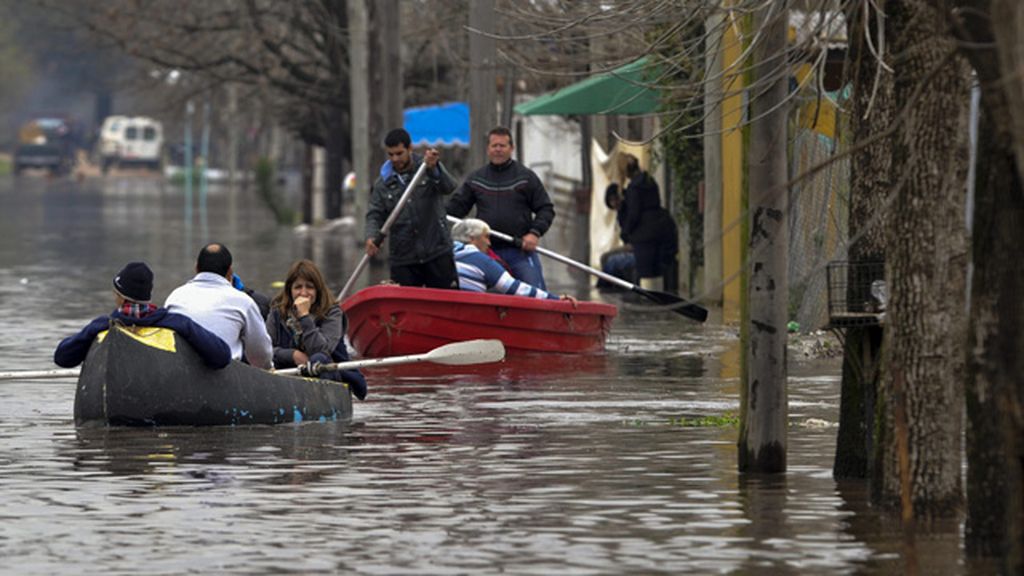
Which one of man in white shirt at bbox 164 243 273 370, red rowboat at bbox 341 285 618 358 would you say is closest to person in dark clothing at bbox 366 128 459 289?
red rowboat at bbox 341 285 618 358

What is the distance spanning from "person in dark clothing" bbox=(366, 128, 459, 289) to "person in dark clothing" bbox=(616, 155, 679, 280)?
782cm

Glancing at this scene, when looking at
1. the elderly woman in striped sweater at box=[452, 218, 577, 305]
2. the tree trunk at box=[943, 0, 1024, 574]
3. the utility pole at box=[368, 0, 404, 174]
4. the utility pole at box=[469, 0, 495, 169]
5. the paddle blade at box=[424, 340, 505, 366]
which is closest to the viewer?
the tree trunk at box=[943, 0, 1024, 574]

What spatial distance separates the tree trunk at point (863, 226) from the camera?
10.6 metres

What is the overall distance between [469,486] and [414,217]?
7457 millimetres

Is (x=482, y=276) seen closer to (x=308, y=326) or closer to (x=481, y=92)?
(x=308, y=326)

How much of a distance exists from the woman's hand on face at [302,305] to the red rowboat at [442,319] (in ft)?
12.6

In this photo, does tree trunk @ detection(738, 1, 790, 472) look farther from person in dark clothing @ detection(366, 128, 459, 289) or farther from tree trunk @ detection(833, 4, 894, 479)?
person in dark clothing @ detection(366, 128, 459, 289)

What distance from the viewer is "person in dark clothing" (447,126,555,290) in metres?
19.4

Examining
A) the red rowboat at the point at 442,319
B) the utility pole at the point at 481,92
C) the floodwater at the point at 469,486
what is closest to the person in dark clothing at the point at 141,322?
the floodwater at the point at 469,486

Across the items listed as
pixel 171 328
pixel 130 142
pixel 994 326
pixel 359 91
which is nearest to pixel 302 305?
pixel 171 328

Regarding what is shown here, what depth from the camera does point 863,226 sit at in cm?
1045

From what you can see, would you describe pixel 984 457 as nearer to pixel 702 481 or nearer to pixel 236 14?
pixel 702 481

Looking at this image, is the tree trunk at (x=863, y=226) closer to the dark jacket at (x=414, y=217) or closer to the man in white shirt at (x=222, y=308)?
the man in white shirt at (x=222, y=308)

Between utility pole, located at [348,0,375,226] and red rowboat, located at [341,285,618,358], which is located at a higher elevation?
utility pole, located at [348,0,375,226]
